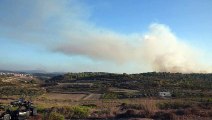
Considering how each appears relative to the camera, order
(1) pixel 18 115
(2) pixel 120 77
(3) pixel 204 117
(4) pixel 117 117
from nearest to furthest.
Result: (1) pixel 18 115 < (3) pixel 204 117 < (4) pixel 117 117 < (2) pixel 120 77

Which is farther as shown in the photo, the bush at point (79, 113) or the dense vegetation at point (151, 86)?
the dense vegetation at point (151, 86)

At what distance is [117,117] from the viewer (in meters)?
30.1

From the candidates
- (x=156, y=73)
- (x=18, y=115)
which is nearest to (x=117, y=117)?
(x=18, y=115)

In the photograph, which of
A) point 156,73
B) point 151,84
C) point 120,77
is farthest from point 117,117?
point 156,73

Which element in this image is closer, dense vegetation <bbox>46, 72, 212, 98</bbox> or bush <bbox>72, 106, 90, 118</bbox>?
bush <bbox>72, 106, 90, 118</bbox>

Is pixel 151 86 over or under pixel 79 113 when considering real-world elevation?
over

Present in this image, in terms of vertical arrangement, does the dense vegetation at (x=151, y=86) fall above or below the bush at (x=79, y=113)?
above

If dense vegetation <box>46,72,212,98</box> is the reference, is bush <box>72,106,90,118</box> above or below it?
below

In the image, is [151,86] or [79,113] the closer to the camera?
[79,113]

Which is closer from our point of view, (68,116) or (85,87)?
(68,116)

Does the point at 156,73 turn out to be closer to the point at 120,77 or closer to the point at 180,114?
the point at 120,77

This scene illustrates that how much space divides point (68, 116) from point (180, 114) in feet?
Answer: 29.4

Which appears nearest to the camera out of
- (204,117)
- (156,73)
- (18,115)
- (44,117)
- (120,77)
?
(18,115)

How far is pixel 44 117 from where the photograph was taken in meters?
26.2
